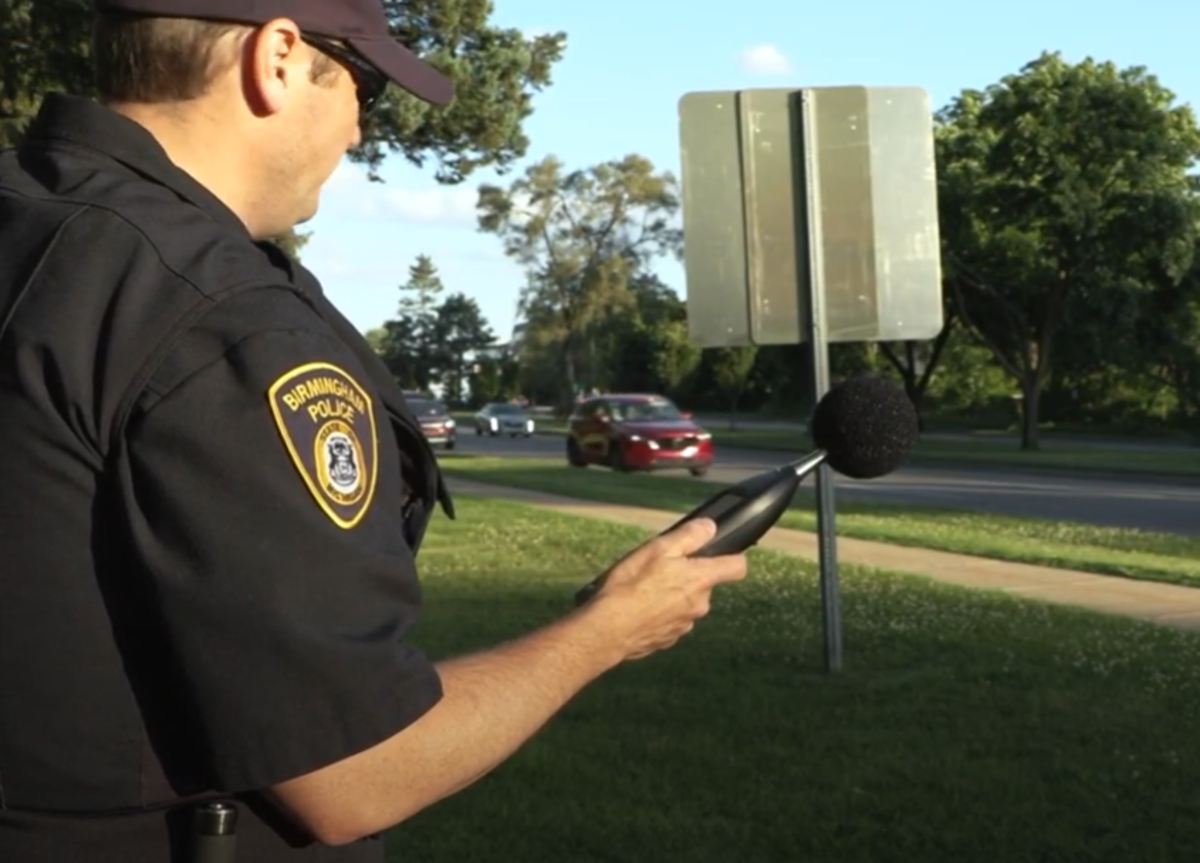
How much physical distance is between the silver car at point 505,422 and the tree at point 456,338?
206ft

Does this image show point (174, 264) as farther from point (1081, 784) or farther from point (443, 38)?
point (443, 38)

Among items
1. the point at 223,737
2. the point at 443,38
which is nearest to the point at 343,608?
the point at 223,737

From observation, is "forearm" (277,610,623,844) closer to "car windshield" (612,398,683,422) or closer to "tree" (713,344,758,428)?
"car windshield" (612,398,683,422)

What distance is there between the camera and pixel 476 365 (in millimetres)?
120250

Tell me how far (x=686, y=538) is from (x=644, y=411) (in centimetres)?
3177

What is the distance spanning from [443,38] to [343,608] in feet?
53.1

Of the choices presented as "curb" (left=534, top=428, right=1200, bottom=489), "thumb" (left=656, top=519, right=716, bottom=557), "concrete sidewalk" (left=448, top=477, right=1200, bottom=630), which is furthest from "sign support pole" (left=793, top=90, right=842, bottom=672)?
"curb" (left=534, top=428, right=1200, bottom=489)

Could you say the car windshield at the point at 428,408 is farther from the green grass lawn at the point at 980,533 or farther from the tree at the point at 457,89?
the tree at the point at 457,89

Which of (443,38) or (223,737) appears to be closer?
(223,737)

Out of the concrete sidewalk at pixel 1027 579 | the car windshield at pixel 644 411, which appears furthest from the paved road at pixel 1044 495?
the car windshield at pixel 644 411

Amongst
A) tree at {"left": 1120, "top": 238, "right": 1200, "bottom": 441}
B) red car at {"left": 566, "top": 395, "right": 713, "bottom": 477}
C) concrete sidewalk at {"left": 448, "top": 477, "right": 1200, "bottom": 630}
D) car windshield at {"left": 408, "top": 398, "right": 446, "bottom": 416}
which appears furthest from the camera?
car windshield at {"left": 408, "top": 398, "right": 446, "bottom": 416}

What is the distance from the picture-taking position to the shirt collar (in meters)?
1.84

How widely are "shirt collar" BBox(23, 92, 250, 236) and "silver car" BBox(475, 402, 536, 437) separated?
61072 millimetres

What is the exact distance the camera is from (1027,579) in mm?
13156
